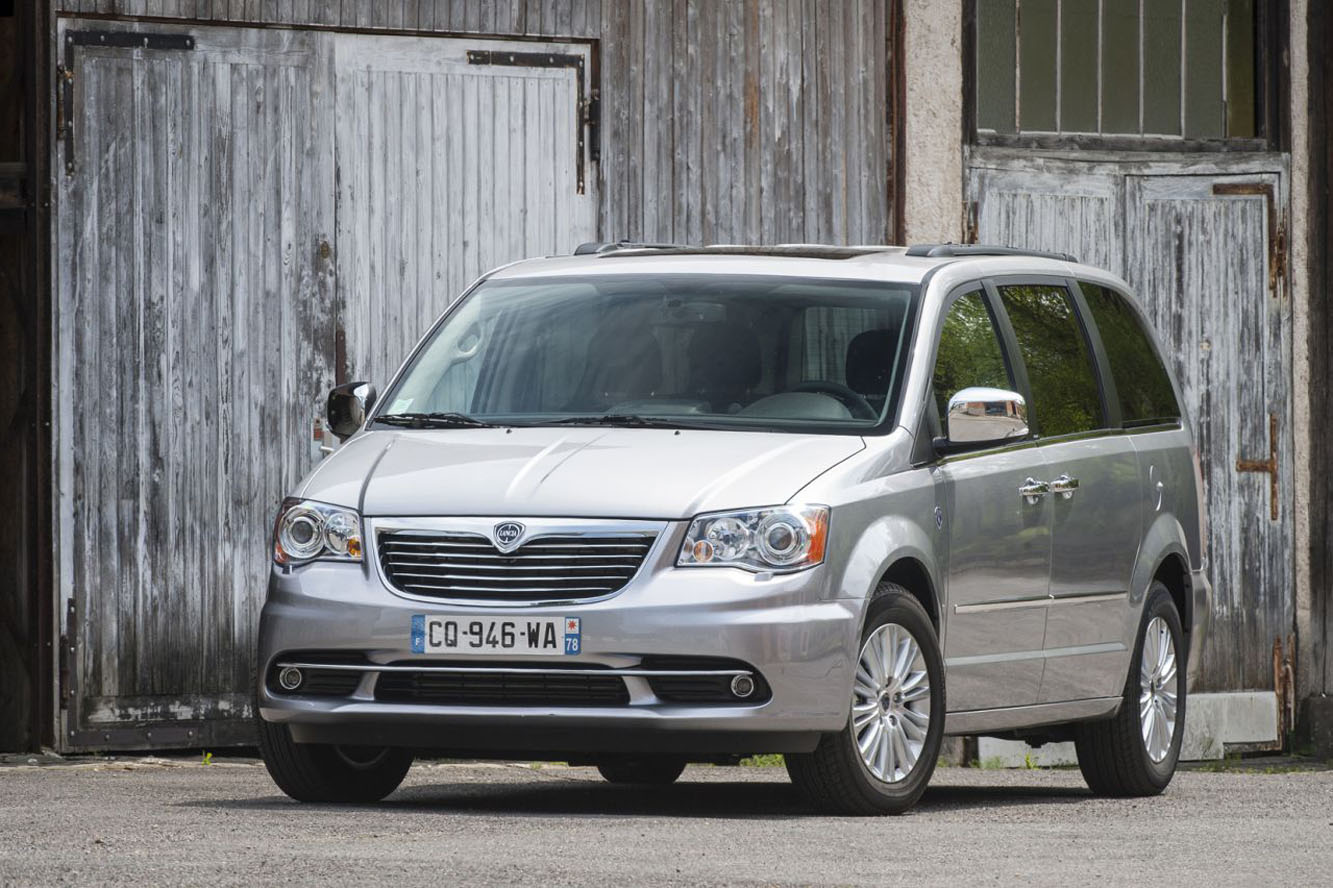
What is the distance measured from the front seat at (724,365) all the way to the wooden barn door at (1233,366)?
264 inches

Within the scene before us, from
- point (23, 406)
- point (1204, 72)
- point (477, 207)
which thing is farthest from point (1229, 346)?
point (23, 406)

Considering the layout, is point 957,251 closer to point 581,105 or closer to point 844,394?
point 844,394

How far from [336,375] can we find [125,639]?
164cm

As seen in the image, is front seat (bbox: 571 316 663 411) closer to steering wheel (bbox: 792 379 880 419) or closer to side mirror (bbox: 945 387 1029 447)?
steering wheel (bbox: 792 379 880 419)

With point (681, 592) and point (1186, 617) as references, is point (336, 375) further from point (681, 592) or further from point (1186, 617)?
point (681, 592)

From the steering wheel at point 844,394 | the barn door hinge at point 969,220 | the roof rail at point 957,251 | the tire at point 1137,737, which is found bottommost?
the tire at point 1137,737

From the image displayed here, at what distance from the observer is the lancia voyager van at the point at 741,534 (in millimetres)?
7844

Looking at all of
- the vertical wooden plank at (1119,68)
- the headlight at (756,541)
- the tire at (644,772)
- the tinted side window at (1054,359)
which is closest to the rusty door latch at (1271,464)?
the vertical wooden plank at (1119,68)

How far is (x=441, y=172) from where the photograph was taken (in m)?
13.2

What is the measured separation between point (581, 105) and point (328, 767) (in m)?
5.78

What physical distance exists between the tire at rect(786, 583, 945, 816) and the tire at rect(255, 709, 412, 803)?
57.7 inches

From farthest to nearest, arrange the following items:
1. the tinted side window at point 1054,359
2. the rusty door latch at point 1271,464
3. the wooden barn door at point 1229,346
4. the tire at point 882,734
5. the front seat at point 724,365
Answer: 1. the rusty door latch at point 1271,464
2. the wooden barn door at point 1229,346
3. the tinted side window at point 1054,359
4. the front seat at point 724,365
5. the tire at point 882,734

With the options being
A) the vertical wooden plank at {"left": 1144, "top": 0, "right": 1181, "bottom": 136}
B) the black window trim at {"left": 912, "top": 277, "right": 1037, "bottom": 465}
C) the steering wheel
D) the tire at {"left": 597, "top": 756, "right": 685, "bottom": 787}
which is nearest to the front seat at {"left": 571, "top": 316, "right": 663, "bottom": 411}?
the steering wheel

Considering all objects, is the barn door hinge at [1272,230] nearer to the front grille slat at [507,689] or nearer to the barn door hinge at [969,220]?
the barn door hinge at [969,220]
